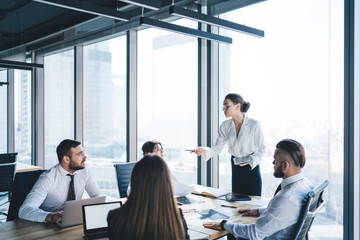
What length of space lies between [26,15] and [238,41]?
388cm

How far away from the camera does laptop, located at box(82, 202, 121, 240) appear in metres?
1.79

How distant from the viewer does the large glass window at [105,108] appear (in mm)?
5426

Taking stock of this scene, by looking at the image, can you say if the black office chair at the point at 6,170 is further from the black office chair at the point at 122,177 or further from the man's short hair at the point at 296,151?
the man's short hair at the point at 296,151

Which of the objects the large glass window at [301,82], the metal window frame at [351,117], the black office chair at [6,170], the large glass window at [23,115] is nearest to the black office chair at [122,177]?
the large glass window at [301,82]

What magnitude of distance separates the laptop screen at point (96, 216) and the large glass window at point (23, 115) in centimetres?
453

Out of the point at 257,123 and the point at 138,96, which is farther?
the point at 138,96

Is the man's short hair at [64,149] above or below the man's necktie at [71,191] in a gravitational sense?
above

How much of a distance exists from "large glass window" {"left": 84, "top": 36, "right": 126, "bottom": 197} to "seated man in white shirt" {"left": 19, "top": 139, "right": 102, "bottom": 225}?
2703 mm

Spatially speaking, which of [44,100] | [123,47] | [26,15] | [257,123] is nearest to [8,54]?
[26,15]

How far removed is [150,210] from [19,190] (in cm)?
157

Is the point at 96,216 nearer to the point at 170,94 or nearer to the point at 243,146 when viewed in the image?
the point at 243,146

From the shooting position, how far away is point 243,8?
404cm

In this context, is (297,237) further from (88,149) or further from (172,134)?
(88,149)

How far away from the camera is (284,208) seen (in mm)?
1834
